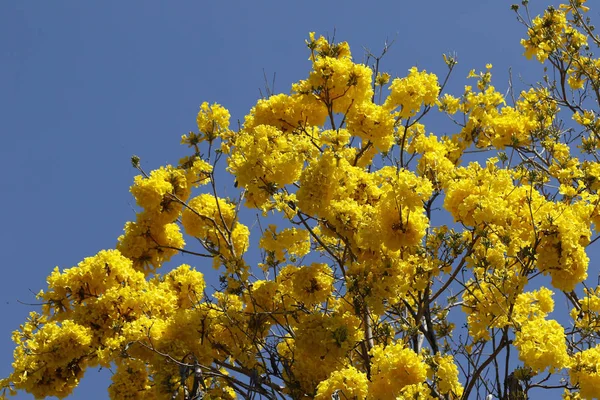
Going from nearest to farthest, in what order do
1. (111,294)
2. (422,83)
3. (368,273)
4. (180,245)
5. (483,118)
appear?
(368,273) → (111,294) → (422,83) → (180,245) → (483,118)

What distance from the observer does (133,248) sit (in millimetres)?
7312

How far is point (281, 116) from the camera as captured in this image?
7.30 m

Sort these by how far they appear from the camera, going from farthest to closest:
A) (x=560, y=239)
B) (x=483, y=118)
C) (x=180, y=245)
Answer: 1. (x=483, y=118)
2. (x=180, y=245)
3. (x=560, y=239)

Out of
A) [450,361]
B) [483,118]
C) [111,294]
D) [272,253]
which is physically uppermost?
[483,118]

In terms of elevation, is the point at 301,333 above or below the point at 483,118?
below

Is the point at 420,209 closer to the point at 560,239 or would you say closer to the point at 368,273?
the point at 368,273

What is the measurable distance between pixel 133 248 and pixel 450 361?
3321mm

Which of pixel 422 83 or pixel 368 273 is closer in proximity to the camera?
pixel 368 273

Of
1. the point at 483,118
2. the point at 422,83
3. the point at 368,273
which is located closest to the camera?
the point at 368,273

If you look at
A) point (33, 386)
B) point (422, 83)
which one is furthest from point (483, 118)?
point (33, 386)

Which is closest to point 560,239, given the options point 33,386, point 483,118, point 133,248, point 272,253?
point 272,253

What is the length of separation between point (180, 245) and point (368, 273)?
236 cm

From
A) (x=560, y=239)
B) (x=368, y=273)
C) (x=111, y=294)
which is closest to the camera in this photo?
(x=560, y=239)

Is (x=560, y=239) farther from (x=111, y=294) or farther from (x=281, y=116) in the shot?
(x=111, y=294)
